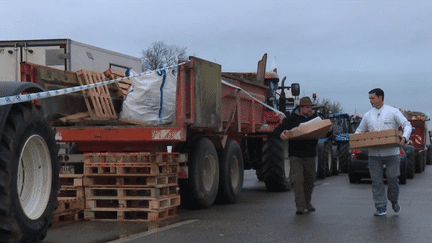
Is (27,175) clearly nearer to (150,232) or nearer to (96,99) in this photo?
(150,232)

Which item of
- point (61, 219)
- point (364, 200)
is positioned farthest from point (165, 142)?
point (364, 200)

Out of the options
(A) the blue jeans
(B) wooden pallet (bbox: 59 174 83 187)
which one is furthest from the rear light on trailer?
(B) wooden pallet (bbox: 59 174 83 187)

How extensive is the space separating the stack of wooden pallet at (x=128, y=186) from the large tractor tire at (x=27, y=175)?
2220 millimetres

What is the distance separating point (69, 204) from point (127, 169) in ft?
3.24

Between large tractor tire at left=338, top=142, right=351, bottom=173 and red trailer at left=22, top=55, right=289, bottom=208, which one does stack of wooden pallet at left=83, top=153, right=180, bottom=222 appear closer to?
red trailer at left=22, top=55, right=289, bottom=208

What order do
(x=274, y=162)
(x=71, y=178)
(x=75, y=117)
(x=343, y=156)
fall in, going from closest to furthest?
1. (x=71, y=178)
2. (x=75, y=117)
3. (x=274, y=162)
4. (x=343, y=156)

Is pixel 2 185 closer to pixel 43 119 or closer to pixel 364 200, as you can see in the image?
pixel 43 119

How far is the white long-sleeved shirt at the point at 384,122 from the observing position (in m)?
9.98

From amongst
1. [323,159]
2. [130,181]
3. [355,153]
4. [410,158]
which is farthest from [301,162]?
[410,158]

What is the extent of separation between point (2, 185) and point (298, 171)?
214 inches

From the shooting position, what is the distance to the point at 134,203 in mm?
9828

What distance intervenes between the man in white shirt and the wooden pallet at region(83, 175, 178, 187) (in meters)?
3.02

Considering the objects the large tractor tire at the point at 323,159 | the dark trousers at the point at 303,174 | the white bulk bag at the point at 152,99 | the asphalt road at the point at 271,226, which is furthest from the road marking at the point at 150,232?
the large tractor tire at the point at 323,159

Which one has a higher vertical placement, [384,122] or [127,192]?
[384,122]
